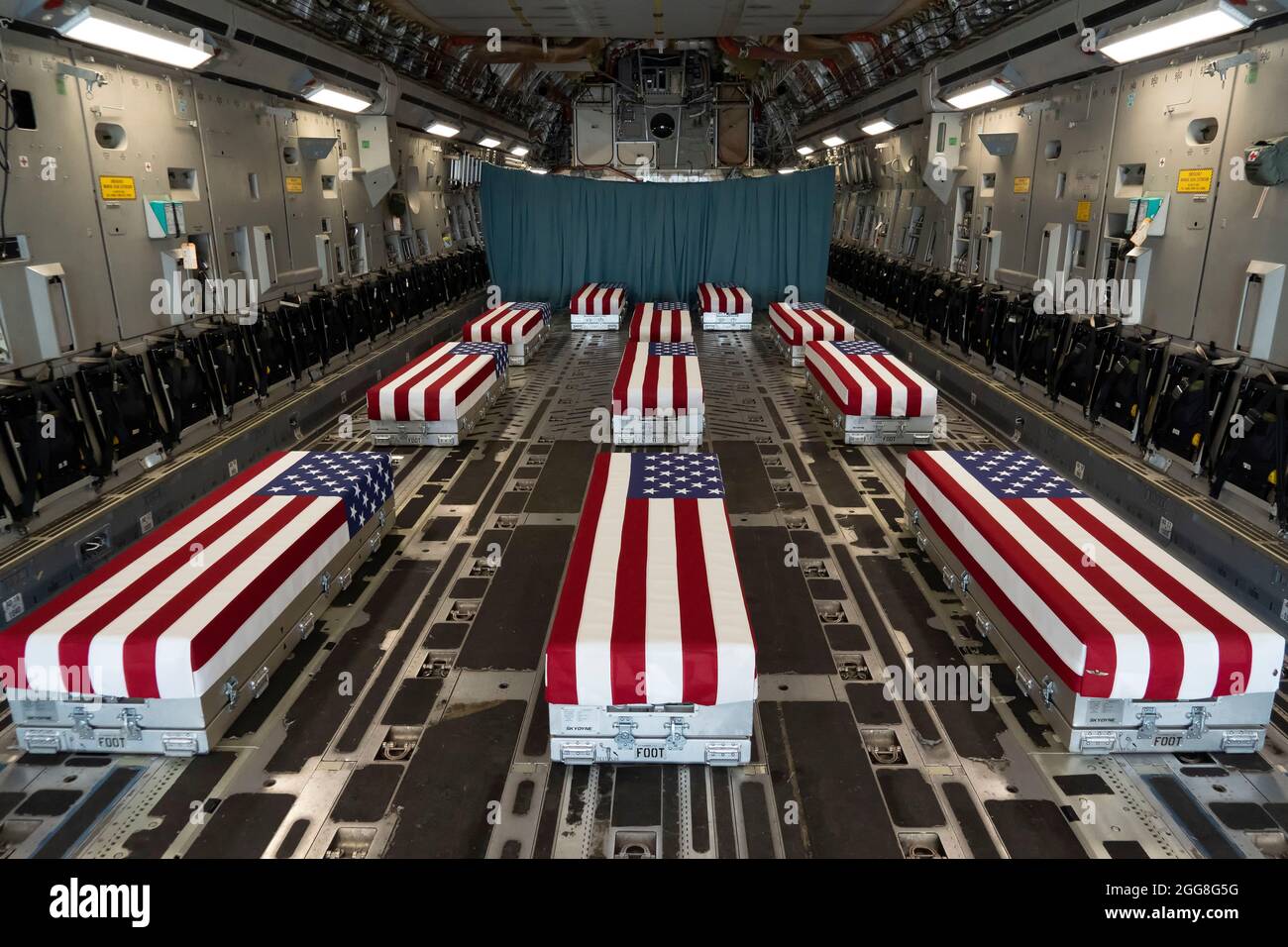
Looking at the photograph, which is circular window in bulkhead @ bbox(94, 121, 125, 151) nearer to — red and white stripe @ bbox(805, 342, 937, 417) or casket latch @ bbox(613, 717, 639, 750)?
casket latch @ bbox(613, 717, 639, 750)

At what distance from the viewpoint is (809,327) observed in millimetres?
12594

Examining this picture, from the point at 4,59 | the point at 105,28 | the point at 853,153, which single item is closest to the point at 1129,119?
the point at 105,28

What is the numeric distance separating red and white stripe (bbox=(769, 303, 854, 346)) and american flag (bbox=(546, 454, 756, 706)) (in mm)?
7389

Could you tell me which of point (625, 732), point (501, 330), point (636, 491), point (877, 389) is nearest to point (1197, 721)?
point (625, 732)

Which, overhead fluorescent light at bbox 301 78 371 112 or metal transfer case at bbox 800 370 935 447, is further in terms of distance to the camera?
overhead fluorescent light at bbox 301 78 371 112

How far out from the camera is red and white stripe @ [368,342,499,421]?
861 centimetres

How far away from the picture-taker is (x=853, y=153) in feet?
65.9

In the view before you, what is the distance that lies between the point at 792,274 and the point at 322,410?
10.3 meters

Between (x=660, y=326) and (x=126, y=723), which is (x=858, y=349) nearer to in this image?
(x=660, y=326)

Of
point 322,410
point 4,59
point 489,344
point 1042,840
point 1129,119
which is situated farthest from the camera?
point 489,344

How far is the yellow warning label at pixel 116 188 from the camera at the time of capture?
22.6 feet

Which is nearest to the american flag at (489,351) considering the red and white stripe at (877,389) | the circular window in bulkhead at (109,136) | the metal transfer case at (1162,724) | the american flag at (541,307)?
the american flag at (541,307)

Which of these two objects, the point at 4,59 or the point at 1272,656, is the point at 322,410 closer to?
the point at 4,59

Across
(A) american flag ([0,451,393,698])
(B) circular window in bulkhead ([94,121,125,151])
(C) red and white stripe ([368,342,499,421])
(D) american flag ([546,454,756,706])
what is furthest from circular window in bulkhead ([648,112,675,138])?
(D) american flag ([546,454,756,706])
